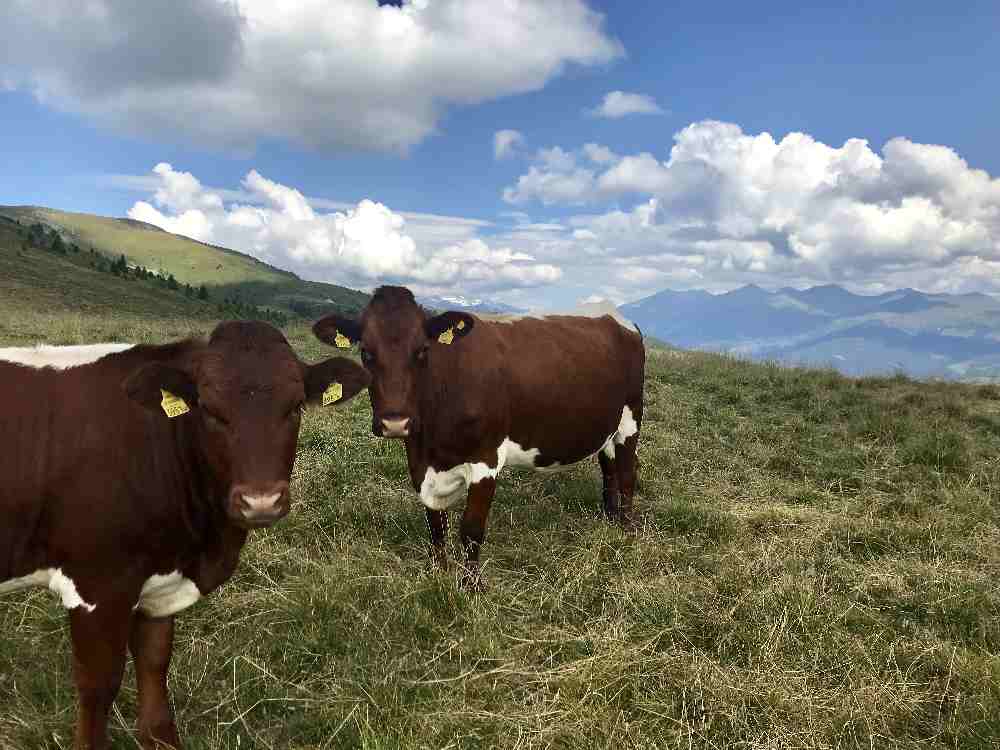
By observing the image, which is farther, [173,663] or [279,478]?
[173,663]

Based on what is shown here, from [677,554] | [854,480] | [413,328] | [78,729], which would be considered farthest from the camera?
[854,480]

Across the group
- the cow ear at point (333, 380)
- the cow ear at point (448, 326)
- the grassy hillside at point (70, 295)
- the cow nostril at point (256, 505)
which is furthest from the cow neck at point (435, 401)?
the grassy hillside at point (70, 295)

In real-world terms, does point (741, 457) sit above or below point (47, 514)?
below

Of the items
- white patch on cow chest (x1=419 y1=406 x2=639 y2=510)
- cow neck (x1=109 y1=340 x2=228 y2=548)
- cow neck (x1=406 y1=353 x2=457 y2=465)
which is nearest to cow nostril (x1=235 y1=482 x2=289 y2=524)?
cow neck (x1=109 y1=340 x2=228 y2=548)

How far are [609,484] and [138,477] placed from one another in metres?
5.42

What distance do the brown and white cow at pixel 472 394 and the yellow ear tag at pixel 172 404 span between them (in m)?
1.84

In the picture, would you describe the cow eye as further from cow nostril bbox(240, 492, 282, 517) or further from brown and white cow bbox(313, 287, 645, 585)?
brown and white cow bbox(313, 287, 645, 585)

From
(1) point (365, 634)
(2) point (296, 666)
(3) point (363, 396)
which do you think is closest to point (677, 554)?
(1) point (365, 634)

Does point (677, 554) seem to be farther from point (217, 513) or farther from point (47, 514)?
point (47, 514)

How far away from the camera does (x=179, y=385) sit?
318 centimetres

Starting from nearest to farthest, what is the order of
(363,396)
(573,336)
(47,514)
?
(47,514) < (573,336) < (363,396)

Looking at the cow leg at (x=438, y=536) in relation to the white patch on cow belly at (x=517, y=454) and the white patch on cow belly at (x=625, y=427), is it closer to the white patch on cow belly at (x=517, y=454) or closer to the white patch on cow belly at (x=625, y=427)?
the white patch on cow belly at (x=517, y=454)

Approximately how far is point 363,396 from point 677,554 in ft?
23.2

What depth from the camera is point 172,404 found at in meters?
3.18
